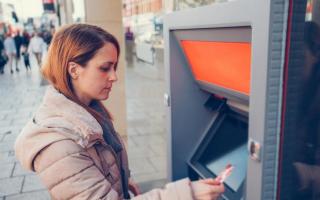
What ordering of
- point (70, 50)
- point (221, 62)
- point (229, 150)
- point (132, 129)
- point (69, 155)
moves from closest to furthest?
point (69, 155) → point (70, 50) → point (221, 62) → point (229, 150) → point (132, 129)

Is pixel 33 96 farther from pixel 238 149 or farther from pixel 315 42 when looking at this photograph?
pixel 315 42

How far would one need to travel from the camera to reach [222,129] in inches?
79.5

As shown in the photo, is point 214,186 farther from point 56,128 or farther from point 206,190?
point 56,128

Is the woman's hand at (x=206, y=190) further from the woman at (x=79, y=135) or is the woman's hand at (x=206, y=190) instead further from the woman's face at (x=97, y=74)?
the woman's face at (x=97, y=74)

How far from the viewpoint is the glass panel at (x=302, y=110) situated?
104 cm

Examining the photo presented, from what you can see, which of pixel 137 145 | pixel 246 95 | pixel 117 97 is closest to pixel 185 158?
pixel 246 95

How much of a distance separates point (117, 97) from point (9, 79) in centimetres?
846

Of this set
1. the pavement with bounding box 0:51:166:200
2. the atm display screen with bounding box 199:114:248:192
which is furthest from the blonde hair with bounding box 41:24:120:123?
the pavement with bounding box 0:51:166:200

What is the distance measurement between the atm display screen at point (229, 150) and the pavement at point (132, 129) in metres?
1.72

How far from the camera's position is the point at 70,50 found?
1.34 metres

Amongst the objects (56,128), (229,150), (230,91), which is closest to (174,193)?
(56,128)

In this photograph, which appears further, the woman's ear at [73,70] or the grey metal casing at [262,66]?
the woman's ear at [73,70]

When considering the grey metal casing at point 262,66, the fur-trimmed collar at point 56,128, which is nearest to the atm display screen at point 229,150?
the grey metal casing at point 262,66

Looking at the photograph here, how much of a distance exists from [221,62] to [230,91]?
0.15 m
